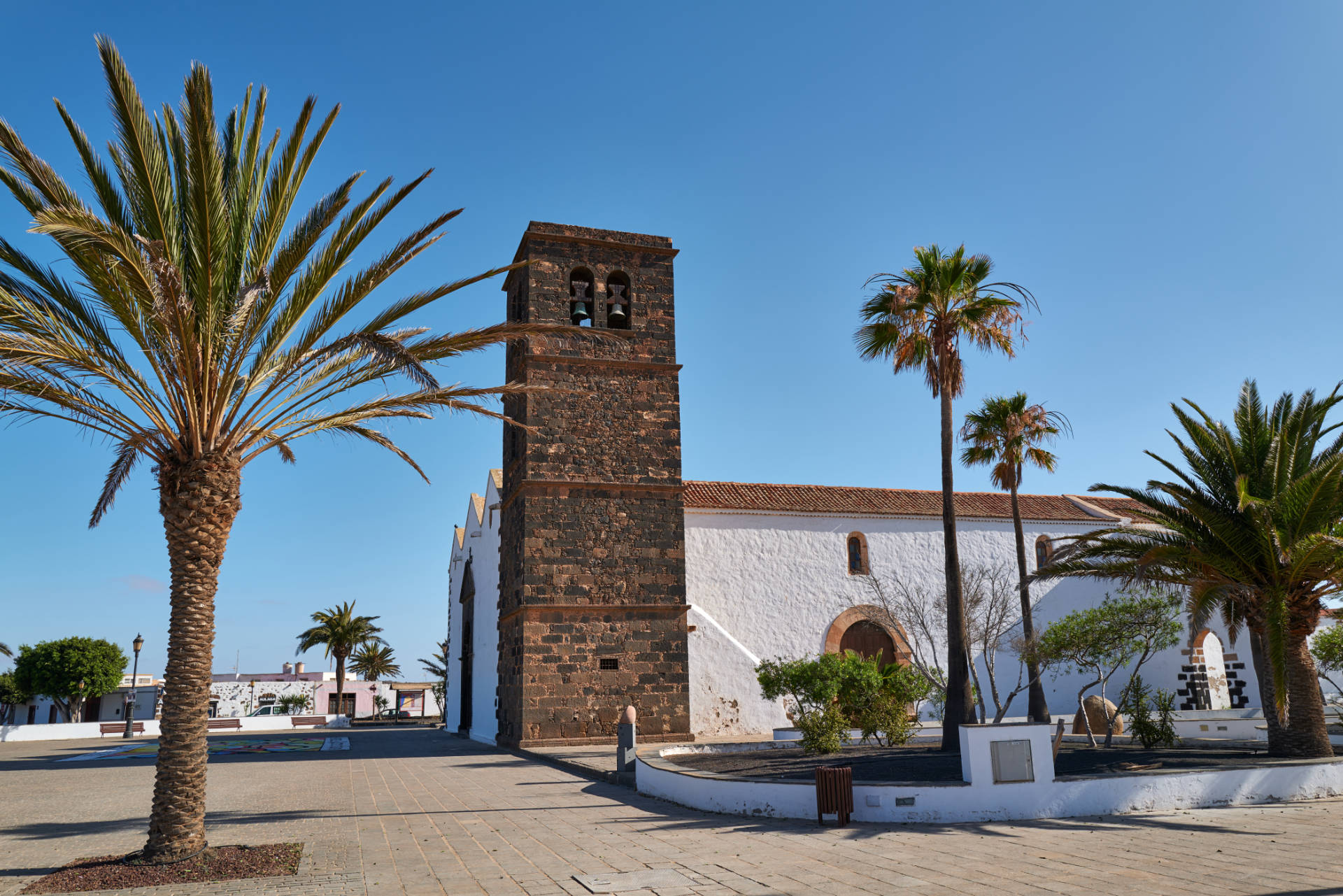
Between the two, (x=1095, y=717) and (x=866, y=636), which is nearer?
(x=1095, y=717)

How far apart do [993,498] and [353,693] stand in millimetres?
47864

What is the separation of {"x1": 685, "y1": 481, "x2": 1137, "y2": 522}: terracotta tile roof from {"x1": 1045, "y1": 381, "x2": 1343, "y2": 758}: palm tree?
37.8 feet

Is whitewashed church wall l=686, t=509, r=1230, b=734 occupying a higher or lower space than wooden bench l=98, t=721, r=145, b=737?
higher

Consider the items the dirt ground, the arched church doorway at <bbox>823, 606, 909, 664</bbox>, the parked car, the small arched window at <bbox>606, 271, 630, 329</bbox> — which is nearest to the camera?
the dirt ground

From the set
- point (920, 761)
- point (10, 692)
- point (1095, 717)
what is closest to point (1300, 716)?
point (920, 761)

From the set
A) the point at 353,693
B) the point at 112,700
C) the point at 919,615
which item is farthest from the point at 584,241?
the point at 112,700

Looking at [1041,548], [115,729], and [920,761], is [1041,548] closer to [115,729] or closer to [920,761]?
[920,761]

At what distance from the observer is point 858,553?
81.5 ft

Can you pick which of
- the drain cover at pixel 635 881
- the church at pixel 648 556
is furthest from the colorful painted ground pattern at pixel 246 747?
the drain cover at pixel 635 881

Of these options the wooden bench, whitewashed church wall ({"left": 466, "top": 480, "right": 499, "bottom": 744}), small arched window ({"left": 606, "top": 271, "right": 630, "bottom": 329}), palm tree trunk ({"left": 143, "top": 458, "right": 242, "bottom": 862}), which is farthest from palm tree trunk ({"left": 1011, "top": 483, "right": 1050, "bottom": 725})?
the wooden bench

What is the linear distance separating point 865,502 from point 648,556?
26.5 ft

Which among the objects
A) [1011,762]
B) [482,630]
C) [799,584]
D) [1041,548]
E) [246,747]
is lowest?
[246,747]

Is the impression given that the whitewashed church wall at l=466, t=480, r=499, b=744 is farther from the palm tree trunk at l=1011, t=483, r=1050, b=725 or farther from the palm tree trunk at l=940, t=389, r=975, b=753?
the palm tree trunk at l=1011, t=483, r=1050, b=725

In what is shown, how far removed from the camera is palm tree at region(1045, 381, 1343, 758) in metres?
11.0
